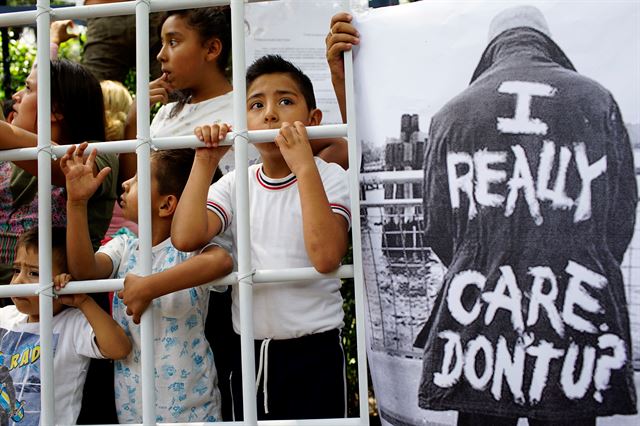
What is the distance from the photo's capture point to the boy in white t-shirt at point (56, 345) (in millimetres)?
1807

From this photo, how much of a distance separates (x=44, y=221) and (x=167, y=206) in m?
0.35

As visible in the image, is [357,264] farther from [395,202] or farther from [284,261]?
[284,261]

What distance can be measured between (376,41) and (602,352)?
28.8 inches

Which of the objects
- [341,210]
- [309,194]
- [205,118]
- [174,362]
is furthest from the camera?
[205,118]

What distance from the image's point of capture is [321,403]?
1.86 metres

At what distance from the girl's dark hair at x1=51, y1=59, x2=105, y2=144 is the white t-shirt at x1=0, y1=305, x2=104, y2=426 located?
544 millimetres

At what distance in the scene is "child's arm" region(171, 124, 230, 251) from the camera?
1.63 m

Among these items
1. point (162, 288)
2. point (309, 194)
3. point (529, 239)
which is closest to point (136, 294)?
point (162, 288)

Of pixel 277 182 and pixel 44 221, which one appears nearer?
pixel 44 221

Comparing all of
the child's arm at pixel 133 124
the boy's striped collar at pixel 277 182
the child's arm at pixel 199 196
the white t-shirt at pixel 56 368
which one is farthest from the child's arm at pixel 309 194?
the child's arm at pixel 133 124

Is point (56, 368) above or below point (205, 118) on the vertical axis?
below

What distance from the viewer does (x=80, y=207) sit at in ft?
5.77

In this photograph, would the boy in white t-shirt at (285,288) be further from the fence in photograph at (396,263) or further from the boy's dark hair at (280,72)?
the fence in photograph at (396,263)

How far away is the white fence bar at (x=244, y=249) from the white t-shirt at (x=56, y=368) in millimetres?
452
